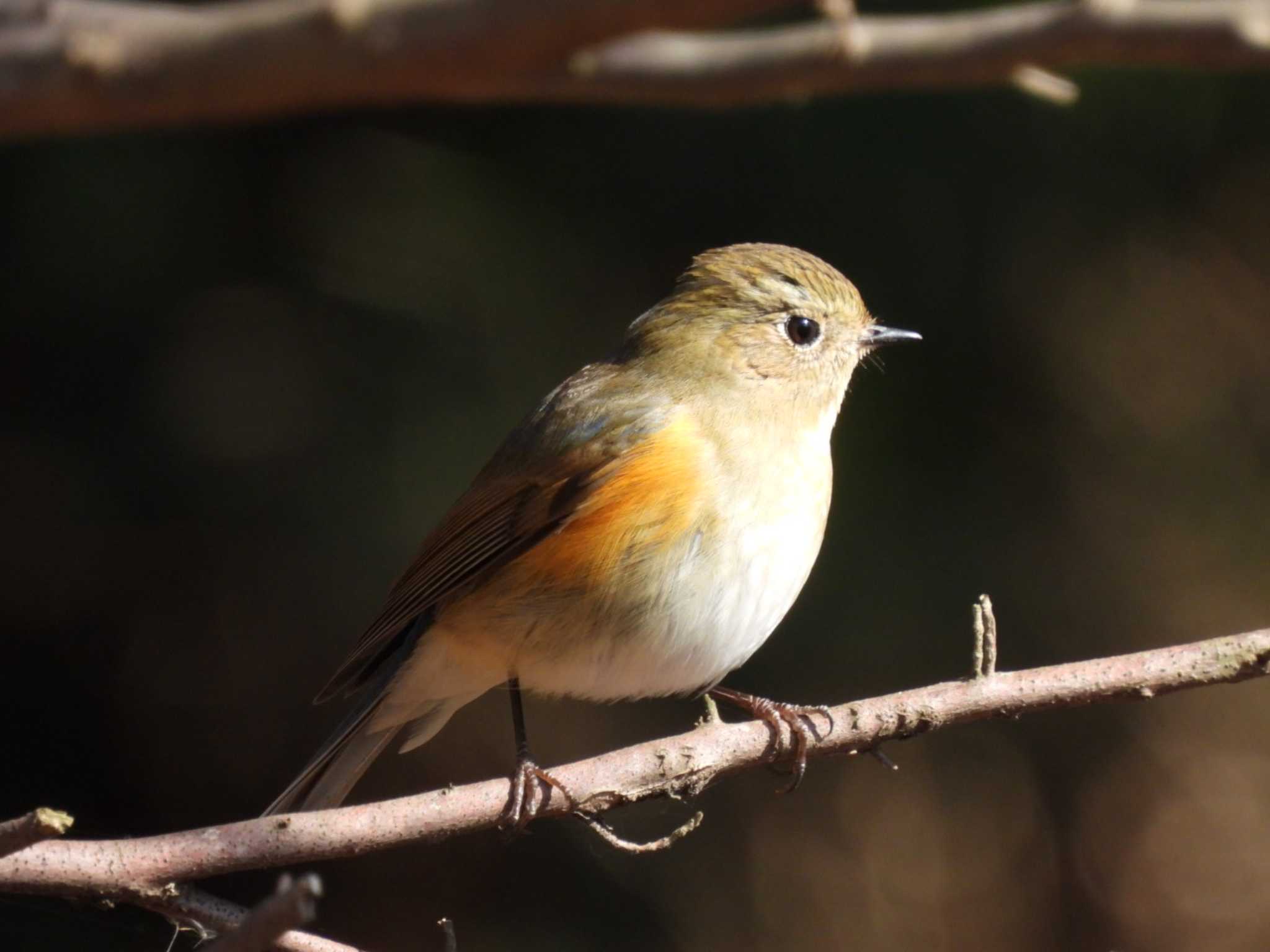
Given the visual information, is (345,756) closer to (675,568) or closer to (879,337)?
(675,568)

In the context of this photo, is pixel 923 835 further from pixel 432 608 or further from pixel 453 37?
pixel 453 37

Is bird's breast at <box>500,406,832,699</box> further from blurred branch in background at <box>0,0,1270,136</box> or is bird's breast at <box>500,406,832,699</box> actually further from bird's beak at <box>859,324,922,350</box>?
blurred branch in background at <box>0,0,1270,136</box>

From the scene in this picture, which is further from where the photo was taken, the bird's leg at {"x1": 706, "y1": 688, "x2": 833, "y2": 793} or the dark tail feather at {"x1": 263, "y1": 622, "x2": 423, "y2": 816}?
the dark tail feather at {"x1": 263, "y1": 622, "x2": 423, "y2": 816}

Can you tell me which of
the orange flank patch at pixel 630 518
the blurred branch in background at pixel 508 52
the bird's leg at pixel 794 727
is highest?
the blurred branch in background at pixel 508 52

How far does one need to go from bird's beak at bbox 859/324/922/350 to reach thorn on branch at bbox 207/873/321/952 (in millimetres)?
2460

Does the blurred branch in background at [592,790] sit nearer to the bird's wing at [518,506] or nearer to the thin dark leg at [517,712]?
the thin dark leg at [517,712]

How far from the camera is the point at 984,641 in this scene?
296 centimetres

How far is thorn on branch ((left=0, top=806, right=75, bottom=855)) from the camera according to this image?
6.39ft

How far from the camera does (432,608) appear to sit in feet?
12.4

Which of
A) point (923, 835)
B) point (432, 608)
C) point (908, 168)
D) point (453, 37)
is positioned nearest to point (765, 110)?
point (908, 168)

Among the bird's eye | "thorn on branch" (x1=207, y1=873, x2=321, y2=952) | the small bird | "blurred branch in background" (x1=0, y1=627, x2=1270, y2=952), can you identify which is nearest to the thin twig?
"blurred branch in background" (x1=0, y1=627, x2=1270, y2=952)

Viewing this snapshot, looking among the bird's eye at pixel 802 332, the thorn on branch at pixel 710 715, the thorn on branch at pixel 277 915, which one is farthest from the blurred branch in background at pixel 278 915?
the bird's eye at pixel 802 332

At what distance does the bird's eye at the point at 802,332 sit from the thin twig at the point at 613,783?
1113mm

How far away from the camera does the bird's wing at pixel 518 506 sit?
11.9 ft
